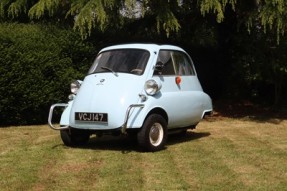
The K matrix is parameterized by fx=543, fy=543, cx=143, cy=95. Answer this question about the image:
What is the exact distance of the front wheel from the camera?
8.84 m

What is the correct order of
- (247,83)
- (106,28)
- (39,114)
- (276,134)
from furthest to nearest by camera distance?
(247,83) < (106,28) < (39,114) < (276,134)

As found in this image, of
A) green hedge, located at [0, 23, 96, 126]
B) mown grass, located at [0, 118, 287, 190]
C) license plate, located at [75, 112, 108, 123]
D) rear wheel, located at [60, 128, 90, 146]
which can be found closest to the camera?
mown grass, located at [0, 118, 287, 190]

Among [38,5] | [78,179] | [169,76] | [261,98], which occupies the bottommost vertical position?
[261,98]

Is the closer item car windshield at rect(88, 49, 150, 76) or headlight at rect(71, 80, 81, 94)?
car windshield at rect(88, 49, 150, 76)

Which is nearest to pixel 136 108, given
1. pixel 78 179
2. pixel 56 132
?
pixel 78 179

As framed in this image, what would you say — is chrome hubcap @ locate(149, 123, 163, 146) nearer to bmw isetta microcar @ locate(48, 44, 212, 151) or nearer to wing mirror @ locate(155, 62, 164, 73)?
bmw isetta microcar @ locate(48, 44, 212, 151)

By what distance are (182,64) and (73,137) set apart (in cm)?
249

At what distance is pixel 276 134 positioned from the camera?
1145 centimetres

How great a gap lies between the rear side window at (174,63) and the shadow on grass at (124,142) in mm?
1326

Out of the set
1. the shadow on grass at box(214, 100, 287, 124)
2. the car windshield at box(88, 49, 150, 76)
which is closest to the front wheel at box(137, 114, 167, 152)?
the car windshield at box(88, 49, 150, 76)

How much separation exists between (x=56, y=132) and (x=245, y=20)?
18.2 ft

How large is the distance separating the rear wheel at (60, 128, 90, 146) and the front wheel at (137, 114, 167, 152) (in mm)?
1085

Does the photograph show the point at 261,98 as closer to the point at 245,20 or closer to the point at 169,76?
the point at 245,20

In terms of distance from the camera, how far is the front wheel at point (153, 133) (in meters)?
8.84
